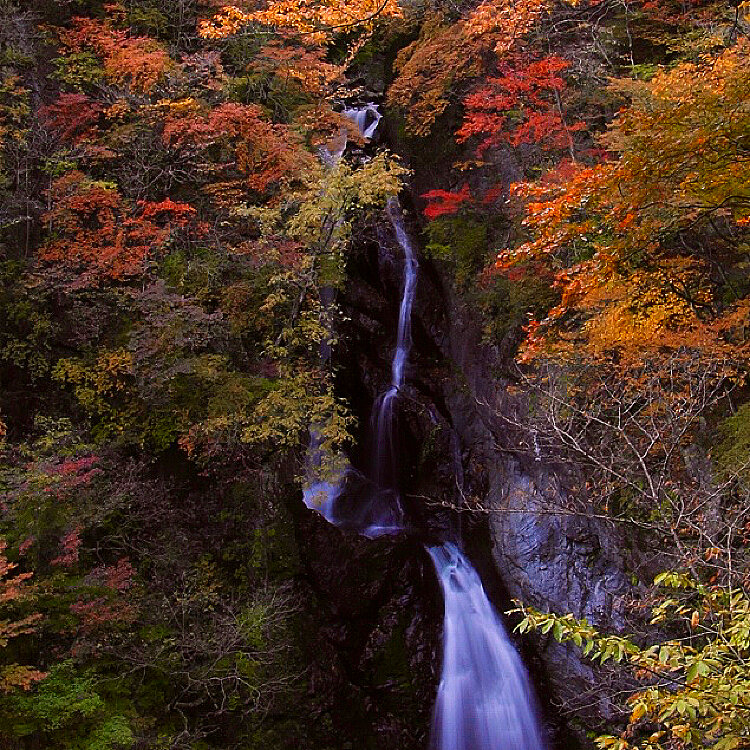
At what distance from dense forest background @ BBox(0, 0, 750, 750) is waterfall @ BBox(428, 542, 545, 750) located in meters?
1.16

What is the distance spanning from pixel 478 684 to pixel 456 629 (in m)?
0.90

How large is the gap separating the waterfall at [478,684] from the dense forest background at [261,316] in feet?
3.80

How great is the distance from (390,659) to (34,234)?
899 cm

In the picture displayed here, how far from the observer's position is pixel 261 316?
10352 millimetres

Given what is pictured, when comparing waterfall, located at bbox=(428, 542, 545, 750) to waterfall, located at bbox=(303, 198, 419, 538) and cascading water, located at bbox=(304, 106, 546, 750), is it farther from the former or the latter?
waterfall, located at bbox=(303, 198, 419, 538)

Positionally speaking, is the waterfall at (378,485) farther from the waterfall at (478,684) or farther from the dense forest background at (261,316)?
the waterfall at (478,684)

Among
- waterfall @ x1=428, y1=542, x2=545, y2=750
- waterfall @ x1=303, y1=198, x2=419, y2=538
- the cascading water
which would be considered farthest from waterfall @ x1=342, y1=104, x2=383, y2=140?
waterfall @ x1=428, y1=542, x2=545, y2=750

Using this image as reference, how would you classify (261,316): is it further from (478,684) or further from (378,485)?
(478,684)

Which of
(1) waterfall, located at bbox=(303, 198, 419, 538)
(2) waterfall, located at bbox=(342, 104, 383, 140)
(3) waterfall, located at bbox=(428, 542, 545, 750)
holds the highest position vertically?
(2) waterfall, located at bbox=(342, 104, 383, 140)

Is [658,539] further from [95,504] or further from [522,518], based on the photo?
[95,504]

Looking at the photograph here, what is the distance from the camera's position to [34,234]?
32.0ft

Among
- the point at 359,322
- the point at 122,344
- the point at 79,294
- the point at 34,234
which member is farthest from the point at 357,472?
the point at 34,234

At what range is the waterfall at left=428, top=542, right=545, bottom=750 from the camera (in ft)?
30.9

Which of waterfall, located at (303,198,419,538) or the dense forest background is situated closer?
the dense forest background
